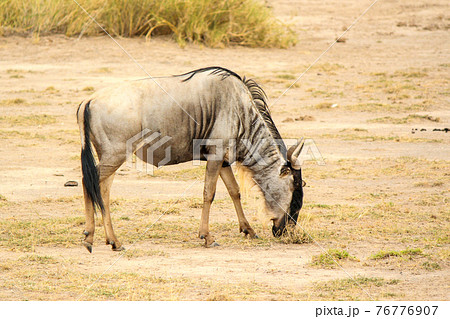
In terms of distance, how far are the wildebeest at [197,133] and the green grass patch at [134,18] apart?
9425mm

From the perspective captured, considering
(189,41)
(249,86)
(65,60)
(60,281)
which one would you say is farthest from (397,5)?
(60,281)

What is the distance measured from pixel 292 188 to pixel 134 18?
10285mm

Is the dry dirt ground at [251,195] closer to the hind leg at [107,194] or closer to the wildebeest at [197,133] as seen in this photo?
the hind leg at [107,194]

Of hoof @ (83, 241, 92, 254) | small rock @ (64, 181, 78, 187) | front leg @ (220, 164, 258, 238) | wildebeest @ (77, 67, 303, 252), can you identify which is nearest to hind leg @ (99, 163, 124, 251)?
wildebeest @ (77, 67, 303, 252)

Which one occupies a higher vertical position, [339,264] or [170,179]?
[339,264]

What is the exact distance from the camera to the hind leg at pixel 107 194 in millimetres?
6180

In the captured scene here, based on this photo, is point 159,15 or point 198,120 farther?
point 159,15

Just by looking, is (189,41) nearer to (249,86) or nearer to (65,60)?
(65,60)

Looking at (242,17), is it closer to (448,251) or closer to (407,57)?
(407,57)

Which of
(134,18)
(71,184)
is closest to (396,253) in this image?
(71,184)

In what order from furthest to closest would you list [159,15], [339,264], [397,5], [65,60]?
[397,5] < [159,15] < [65,60] < [339,264]

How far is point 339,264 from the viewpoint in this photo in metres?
5.97

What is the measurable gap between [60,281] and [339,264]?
7.18ft

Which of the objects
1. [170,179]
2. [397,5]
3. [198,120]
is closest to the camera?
[198,120]
